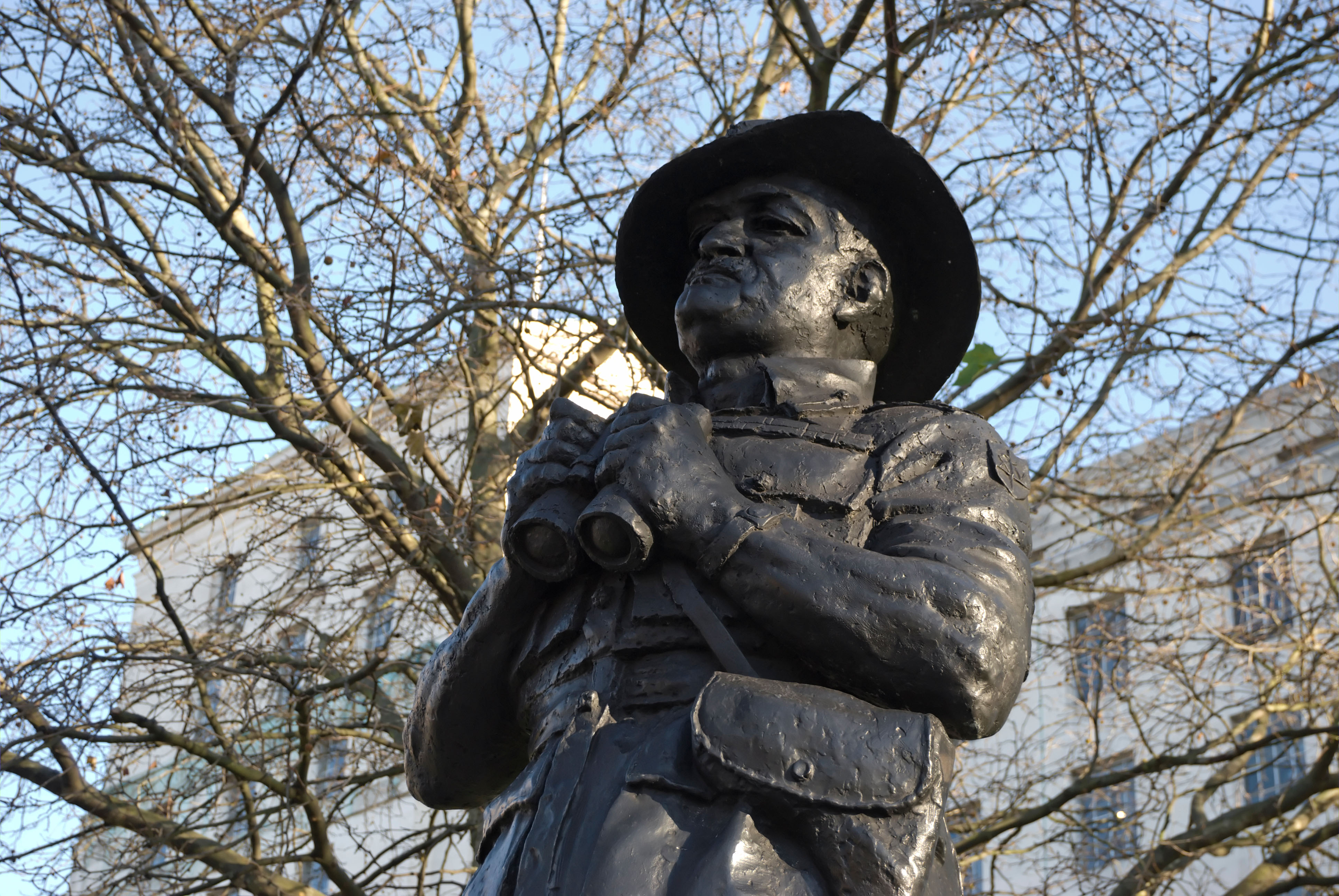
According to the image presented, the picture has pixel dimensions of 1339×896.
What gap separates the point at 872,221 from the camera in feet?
12.4

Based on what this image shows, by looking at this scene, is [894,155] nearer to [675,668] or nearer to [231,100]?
[675,668]

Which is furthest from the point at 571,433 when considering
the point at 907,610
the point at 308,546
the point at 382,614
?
the point at 382,614

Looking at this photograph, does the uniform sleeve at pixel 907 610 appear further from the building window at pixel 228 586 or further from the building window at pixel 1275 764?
the building window at pixel 1275 764

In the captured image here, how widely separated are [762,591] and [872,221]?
1257 millimetres

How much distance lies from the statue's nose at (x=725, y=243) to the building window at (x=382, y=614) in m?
5.90

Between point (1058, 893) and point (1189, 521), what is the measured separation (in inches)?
103

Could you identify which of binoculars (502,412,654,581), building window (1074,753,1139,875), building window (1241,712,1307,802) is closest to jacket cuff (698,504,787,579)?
binoculars (502,412,654,581)

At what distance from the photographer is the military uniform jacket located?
8.68ft

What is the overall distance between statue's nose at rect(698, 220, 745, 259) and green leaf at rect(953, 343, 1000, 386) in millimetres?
3979

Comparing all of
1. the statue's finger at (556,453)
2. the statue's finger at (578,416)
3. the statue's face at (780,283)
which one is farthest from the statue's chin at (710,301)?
the statue's finger at (556,453)

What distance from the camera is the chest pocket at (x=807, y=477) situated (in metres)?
3.14

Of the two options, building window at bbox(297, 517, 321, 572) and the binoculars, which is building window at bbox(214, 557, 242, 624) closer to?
building window at bbox(297, 517, 321, 572)

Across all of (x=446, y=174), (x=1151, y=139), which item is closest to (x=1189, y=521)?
(x=1151, y=139)

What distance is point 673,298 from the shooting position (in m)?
4.10
